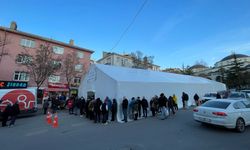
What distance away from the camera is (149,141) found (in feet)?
20.4

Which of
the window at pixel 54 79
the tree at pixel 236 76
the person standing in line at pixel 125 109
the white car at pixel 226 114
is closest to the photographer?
the white car at pixel 226 114

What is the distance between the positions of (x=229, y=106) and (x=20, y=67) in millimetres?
29488

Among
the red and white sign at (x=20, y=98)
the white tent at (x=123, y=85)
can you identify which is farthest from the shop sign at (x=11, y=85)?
the white tent at (x=123, y=85)

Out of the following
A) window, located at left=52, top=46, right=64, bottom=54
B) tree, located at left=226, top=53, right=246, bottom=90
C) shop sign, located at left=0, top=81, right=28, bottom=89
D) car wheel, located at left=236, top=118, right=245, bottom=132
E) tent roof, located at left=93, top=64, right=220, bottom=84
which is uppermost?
window, located at left=52, top=46, right=64, bottom=54

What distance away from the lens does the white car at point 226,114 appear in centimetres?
695

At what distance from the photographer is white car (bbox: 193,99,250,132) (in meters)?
6.95

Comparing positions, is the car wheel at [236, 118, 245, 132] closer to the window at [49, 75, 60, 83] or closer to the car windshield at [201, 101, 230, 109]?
the car windshield at [201, 101, 230, 109]

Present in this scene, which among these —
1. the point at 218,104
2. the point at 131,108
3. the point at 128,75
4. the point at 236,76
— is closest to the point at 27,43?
the point at 128,75

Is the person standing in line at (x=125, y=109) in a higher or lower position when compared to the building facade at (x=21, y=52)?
lower

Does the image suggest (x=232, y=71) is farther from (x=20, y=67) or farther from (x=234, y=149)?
(x=20, y=67)

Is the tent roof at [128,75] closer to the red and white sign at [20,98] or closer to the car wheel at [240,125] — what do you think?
the red and white sign at [20,98]

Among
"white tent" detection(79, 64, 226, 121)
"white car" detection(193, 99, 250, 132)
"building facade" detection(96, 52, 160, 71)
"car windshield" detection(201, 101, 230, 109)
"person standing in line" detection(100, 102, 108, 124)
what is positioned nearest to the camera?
"white car" detection(193, 99, 250, 132)

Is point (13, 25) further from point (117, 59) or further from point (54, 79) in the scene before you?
point (117, 59)

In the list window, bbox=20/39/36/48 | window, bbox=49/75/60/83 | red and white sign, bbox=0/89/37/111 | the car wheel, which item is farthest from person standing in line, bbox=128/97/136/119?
window, bbox=20/39/36/48
